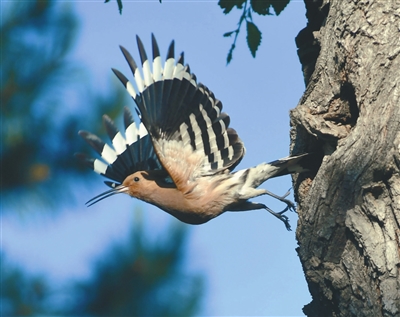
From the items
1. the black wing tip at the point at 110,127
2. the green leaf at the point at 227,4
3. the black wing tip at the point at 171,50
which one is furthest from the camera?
the black wing tip at the point at 110,127

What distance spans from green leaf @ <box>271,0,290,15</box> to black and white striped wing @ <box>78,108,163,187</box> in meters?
1.13

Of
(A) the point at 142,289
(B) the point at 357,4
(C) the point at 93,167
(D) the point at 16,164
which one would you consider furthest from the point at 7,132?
(B) the point at 357,4

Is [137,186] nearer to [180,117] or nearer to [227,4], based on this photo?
[180,117]

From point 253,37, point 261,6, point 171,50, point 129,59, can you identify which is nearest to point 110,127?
point 129,59

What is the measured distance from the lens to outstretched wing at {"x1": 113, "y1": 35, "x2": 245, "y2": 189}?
298 centimetres

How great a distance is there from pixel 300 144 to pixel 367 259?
0.93m

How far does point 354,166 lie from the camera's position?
2.12 m

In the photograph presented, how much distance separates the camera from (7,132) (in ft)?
8.71

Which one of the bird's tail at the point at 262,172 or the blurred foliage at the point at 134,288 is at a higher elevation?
the bird's tail at the point at 262,172

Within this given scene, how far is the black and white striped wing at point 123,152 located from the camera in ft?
10.2

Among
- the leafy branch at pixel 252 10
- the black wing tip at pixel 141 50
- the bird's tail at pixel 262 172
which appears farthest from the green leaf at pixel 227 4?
the bird's tail at pixel 262 172

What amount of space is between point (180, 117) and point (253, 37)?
0.71 metres

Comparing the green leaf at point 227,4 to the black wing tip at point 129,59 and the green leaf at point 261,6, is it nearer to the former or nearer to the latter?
the green leaf at point 261,6

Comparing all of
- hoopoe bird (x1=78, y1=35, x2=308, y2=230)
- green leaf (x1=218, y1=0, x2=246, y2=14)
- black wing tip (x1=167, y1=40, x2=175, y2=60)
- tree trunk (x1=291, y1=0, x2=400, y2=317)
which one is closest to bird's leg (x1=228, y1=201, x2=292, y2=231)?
hoopoe bird (x1=78, y1=35, x2=308, y2=230)
